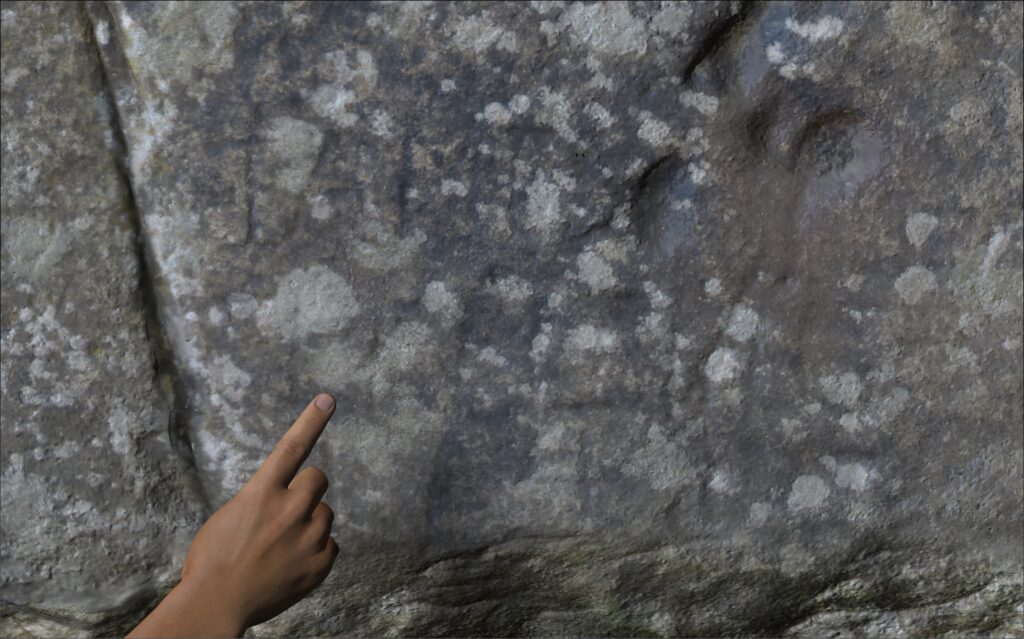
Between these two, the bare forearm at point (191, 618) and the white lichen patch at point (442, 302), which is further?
the white lichen patch at point (442, 302)

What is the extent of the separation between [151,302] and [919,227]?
679 mm

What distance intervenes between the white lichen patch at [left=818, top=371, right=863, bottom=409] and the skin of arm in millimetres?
431

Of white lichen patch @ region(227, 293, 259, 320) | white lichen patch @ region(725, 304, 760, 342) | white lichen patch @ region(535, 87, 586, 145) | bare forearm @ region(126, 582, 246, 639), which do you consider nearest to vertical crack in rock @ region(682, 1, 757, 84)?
white lichen patch @ region(535, 87, 586, 145)

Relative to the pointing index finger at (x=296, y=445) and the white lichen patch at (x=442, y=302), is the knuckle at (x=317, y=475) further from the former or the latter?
the white lichen patch at (x=442, y=302)

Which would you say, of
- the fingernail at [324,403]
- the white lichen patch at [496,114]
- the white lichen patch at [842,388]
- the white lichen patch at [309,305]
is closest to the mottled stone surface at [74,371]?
the white lichen patch at [309,305]

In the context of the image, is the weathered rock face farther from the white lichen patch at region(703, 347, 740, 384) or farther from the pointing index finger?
the pointing index finger

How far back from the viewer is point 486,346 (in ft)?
3.15

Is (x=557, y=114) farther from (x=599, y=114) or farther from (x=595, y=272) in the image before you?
(x=595, y=272)

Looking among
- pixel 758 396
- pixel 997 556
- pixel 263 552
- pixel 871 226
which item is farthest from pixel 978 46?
pixel 263 552

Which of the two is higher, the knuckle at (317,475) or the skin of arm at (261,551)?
the knuckle at (317,475)

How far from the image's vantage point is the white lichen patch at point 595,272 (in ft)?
3.08

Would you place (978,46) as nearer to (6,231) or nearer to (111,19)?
(111,19)

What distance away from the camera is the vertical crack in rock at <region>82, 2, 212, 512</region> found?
94 cm

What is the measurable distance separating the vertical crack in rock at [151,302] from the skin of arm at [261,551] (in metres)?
0.18
